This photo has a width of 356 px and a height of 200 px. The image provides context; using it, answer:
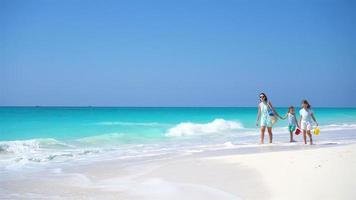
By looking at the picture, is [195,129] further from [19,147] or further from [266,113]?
[19,147]

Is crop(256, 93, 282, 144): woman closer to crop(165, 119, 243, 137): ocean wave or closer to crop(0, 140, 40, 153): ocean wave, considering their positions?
crop(0, 140, 40, 153): ocean wave

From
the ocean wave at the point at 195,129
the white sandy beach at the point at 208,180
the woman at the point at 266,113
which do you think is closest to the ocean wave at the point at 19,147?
the white sandy beach at the point at 208,180

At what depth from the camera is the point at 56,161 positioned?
9.87m

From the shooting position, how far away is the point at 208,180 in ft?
21.1

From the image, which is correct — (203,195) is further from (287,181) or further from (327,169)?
(327,169)

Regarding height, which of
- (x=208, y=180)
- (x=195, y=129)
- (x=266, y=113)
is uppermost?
(x=266, y=113)

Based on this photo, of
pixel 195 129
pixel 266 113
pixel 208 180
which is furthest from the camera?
pixel 195 129

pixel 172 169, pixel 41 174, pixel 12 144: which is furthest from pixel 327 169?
pixel 12 144

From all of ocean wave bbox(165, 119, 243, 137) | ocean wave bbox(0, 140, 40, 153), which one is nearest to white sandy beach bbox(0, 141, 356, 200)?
ocean wave bbox(0, 140, 40, 153)

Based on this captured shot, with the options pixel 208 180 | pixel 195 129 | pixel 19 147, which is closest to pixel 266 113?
pixel 208 180

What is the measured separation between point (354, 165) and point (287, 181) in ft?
5.18

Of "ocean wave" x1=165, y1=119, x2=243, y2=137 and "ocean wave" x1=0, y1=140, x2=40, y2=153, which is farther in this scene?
"ocean wave" x1=165, y1=119, x2=243, y2=137

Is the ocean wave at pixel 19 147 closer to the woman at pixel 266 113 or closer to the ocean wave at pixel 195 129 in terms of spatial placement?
the woman at pixel 266 113

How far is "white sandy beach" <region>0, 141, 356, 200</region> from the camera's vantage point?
536 centimetres
